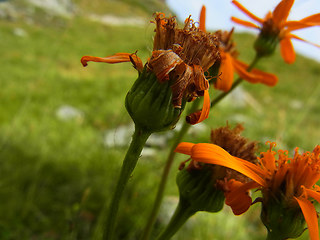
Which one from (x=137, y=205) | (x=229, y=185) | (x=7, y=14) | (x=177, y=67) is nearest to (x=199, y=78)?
(x=177, y=67)

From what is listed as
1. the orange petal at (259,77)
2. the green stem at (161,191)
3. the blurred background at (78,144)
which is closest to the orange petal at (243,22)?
the orange petal at (259,77)

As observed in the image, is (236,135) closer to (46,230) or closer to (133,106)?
(133,106)

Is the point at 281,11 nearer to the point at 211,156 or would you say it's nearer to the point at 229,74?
the point at 229,74

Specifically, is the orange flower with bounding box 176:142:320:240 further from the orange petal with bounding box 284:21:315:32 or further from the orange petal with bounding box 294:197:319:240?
the orange petal with bounding box 284:21:315:32

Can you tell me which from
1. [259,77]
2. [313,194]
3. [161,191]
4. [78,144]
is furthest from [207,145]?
[78,144]

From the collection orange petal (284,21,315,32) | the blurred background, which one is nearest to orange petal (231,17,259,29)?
orange petal (284,21,315,32)
